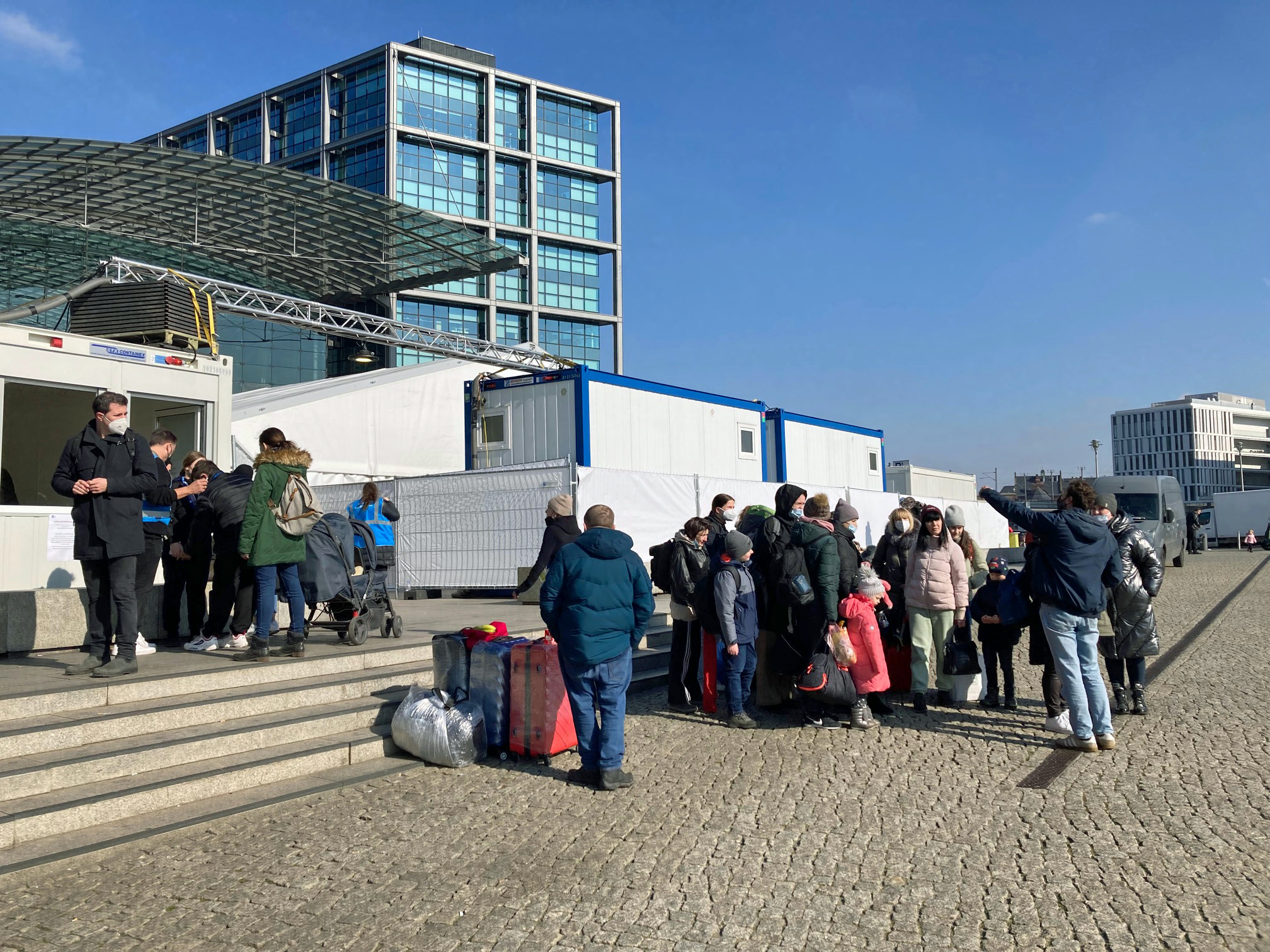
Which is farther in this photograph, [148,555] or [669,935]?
[148,555]

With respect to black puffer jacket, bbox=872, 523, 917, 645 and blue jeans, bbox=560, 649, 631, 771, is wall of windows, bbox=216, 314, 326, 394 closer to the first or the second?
black puffer jacket, bbox=872, 523, 917, 645

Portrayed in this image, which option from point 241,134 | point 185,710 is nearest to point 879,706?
point 185,710

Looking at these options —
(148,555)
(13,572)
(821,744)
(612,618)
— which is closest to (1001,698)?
(821,744)

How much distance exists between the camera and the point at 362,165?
58.6m

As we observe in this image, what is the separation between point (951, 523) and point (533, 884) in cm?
483

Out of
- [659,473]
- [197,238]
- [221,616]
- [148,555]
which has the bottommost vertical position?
[221,616]

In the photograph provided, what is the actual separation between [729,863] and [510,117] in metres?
63.3

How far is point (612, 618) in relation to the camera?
5.67 m

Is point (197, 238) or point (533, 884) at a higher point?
point (197, 238)

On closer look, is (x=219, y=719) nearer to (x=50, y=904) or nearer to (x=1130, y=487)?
(x=50, y=904)

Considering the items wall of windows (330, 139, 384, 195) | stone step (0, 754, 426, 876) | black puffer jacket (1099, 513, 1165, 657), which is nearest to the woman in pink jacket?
black puffer jacket (1099, 513, 1165, 657)

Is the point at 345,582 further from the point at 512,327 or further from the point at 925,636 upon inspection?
the point at 512,327

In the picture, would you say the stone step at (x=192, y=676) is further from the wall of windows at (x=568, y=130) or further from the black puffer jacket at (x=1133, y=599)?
the wall of windows at (x=568, y=130)

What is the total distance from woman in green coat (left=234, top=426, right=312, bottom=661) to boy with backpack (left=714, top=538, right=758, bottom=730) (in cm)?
301
